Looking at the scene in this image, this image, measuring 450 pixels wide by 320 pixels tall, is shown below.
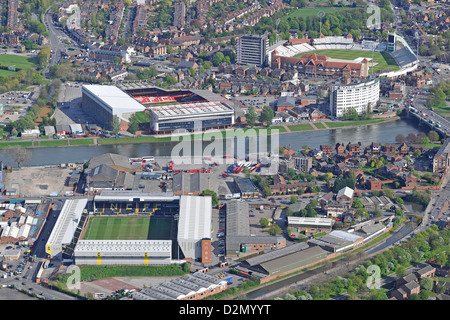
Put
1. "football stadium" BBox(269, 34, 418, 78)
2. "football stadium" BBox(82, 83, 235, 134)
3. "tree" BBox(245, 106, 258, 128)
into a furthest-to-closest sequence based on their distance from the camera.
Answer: "football stadium" BBox(269, 34, 418, 78) < "tree" BBox(245, 106, 258, 128) < "football stadium" BBox(82, 83, 235, 134)

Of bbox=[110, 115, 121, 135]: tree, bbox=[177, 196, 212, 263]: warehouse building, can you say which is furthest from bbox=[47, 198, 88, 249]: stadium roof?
bbox=[110, 115, 121, 135]: tree

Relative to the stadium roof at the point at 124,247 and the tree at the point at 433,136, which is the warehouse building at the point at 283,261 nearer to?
the stadium roof at the point at 124,247

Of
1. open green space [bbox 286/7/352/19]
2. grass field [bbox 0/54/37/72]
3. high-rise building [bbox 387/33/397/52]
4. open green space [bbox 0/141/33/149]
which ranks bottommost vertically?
open green space [bbox 0/141/33/149]

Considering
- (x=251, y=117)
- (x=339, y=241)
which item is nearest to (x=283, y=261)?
(x=339, y=241)

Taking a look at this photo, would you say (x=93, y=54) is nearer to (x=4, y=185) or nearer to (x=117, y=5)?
(x=117, y=5)

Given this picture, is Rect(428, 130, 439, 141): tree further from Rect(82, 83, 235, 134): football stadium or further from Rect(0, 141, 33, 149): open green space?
Rect(0, 141, 33, 149): open green space

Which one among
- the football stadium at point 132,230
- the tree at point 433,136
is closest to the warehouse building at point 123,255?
the football stadium at point 132,230

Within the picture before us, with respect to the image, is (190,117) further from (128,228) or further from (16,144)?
(128,228)
